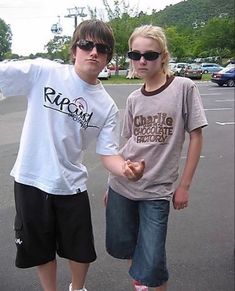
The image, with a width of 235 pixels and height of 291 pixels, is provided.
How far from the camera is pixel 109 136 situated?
191 centimetres

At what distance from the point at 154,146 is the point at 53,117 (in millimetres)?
463

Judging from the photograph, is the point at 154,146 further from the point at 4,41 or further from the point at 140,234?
the point at 4,41

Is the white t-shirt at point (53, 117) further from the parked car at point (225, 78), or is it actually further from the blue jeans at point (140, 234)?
the parked car at point (225, 78)

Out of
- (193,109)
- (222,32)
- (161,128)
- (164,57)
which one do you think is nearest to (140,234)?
(161,128)

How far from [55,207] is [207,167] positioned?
3.23 metres

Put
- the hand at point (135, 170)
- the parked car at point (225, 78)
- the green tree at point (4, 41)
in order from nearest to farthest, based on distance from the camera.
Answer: the hand at point (135, 170) → the green tree at point (4, 41) → the parked car at point (225, 78)

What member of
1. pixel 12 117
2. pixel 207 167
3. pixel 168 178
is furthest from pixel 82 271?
pixel 12 117

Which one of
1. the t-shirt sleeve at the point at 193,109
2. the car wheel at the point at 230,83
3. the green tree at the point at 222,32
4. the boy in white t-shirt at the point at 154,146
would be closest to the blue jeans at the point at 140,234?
the boy in white t-shirt at the point at 154,146

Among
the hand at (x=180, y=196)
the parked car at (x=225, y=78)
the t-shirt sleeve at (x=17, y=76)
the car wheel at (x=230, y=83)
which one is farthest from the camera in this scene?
the car wheel at (x=230, y=83)

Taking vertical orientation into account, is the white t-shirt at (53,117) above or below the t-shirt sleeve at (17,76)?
below

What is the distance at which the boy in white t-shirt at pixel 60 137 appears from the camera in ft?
5.87

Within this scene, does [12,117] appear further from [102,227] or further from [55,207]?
[55,207]

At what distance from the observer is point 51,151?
180 centimetres

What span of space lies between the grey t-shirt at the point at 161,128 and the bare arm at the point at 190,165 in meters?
0.03
